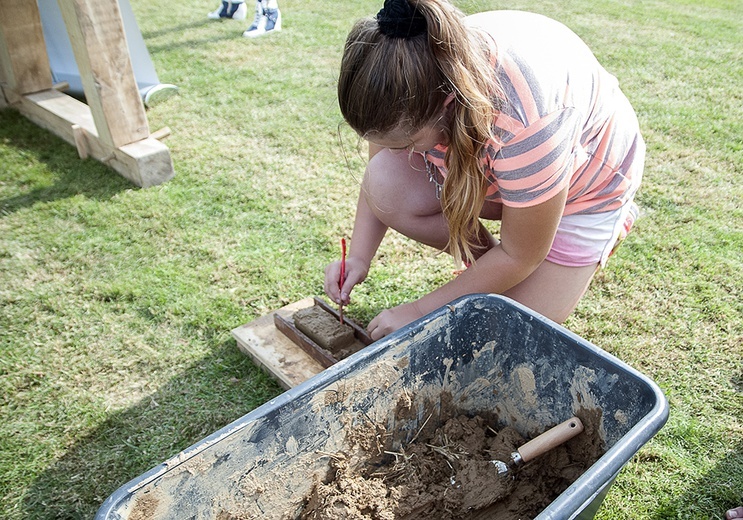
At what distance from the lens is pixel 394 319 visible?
5.85 ft

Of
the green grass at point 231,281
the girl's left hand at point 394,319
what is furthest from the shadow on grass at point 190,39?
the girl's left hand at point 394,319

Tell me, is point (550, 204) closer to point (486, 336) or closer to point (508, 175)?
point (508, 175)

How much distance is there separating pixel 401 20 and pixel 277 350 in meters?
1.27

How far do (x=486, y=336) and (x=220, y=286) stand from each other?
136 centimetres

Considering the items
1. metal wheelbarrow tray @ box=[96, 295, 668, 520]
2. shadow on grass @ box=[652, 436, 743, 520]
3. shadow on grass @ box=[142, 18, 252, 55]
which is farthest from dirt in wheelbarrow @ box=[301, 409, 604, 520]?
shadow on grass @ box=[142, 18, 252, 55]

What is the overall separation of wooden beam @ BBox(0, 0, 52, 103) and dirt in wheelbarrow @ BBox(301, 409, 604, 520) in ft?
12.0

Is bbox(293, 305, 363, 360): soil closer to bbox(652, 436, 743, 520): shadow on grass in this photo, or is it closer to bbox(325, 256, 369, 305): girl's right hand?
bbox(325, 256, 369, 305): girl's right hand

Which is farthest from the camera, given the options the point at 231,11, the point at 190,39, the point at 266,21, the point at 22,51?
the point at 231,11

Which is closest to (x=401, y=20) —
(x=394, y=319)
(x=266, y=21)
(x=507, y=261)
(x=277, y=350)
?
(x=507, y=261)

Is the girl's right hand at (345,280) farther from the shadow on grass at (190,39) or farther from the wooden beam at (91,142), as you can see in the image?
the shadow on grass at (190,39)

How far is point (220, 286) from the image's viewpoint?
8.51ft

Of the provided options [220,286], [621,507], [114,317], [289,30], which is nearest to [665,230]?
[621,507]

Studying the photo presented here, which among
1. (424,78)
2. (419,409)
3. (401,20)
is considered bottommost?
(419,409)

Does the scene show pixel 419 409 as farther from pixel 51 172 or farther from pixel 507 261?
pixel 51 172
